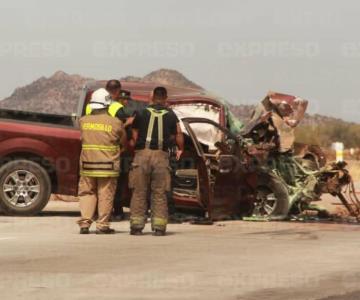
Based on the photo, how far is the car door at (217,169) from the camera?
13.8 meters

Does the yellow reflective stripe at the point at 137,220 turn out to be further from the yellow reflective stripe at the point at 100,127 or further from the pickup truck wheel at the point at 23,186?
the pickup truck wheel at the point at 23,186

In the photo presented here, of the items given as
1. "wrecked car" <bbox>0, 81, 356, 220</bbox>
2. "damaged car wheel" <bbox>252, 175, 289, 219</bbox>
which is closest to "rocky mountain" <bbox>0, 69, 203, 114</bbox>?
"wrecked car" <bbox>0, 81, 356, 220</bbox>

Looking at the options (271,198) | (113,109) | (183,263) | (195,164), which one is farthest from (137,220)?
(271,198)

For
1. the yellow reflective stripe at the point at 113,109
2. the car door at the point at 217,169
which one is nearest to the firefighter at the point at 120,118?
the yellow reflective stripe at the point at 113,109

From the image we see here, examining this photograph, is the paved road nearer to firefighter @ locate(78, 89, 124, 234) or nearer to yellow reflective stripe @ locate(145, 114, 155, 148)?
firefighter @ locate(78, 89, 124, 234)

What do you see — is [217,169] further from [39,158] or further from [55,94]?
[55,94]

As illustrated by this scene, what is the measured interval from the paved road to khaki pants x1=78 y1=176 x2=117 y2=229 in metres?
0.23

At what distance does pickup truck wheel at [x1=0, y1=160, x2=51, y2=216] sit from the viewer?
48.1ft

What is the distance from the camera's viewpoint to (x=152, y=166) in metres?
12.2

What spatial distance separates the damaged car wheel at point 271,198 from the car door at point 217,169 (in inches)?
12.6

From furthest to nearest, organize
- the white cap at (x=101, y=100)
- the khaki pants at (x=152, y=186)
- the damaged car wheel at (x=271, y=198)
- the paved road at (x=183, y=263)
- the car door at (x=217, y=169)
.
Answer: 1. the damaged car wheel at (x=271, y=198)
2. the car door at (x=217, y=169)
3. the white cap at (x=101, y=100)
4. the khaki pants at (x=152, y=186)
5. the paved road at (x=183, y=263)

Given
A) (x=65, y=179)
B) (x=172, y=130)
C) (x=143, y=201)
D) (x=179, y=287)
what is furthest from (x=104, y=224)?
(x=179, y=287)

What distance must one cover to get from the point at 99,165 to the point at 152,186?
0.73 metres

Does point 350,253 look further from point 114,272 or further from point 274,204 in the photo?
point 274,204
